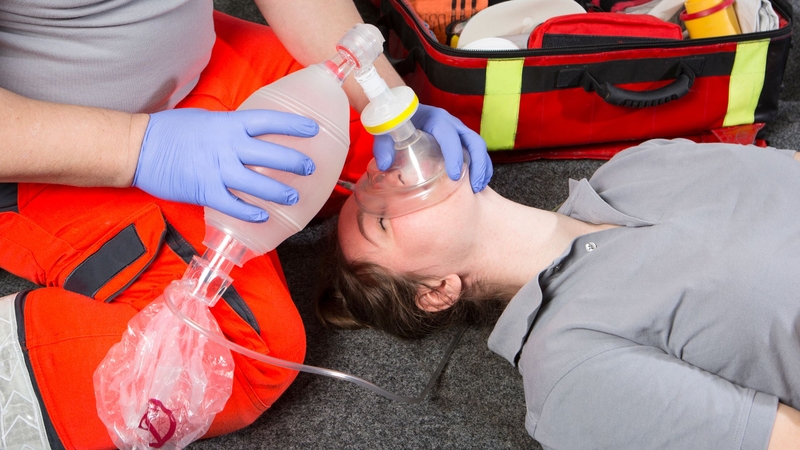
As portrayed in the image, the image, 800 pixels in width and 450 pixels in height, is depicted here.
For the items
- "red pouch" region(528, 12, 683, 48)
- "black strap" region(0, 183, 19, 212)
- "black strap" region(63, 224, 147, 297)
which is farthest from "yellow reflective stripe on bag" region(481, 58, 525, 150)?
"black strap" region(0, 183, 19, 212)

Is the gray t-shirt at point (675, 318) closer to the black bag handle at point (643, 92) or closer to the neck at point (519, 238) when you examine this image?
the neck at point (519, 238)

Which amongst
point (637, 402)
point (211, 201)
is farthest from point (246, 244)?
point (637, 402)

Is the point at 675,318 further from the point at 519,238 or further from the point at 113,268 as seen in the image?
the point at 113,268

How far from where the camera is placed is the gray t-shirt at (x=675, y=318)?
94cm

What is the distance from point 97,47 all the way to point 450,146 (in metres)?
0.56

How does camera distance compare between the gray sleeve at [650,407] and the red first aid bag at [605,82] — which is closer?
the gray sleeve at [650,407]

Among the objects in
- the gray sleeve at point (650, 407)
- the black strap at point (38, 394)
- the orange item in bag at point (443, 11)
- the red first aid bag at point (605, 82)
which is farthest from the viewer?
the orange item in bag at point (443, 11)

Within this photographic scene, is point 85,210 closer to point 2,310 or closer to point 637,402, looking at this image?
point 2,310

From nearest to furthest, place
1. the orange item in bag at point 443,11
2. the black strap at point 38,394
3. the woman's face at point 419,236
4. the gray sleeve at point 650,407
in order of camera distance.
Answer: the gray sleeve at point 650,407
the black strap at point 38,394
the woman's face at point 419,236
the orange item in bag at point 443,11

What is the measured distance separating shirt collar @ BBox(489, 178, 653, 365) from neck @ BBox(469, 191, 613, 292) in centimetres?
3

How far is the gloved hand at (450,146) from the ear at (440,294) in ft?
0.56

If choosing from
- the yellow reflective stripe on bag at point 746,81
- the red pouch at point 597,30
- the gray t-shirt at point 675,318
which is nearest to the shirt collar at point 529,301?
the gray t-shirt at point 675,318

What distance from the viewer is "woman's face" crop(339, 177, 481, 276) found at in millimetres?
1124

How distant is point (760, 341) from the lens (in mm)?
1005
